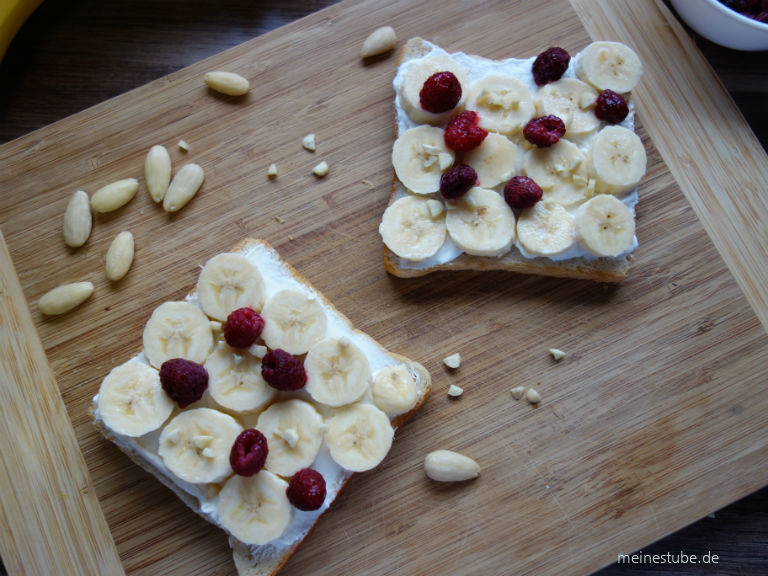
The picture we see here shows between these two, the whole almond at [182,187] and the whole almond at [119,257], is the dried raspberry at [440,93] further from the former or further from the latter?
the whole almond at [119,257]

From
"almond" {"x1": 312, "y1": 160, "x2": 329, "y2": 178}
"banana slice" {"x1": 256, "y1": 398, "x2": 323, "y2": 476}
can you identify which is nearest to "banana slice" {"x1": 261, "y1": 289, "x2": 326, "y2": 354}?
"banana slice" {"x1": 256, "y1": 398, "x2": 323, "y2": 476}

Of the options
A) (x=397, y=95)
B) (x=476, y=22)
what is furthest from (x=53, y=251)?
(x=476, y=22)

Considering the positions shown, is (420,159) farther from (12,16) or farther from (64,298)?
(12,16)

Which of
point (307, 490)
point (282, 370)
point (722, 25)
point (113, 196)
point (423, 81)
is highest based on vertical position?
point (722, 25)

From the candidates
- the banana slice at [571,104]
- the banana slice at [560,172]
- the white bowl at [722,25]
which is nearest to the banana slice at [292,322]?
the banana slice at [560,172]

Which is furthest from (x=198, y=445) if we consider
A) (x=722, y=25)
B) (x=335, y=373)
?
(x=722, y=25)

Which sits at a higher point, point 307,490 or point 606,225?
point 606,225

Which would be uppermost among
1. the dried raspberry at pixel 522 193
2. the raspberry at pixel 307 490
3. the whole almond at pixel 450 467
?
the dried raspberry at pixel 522 193
